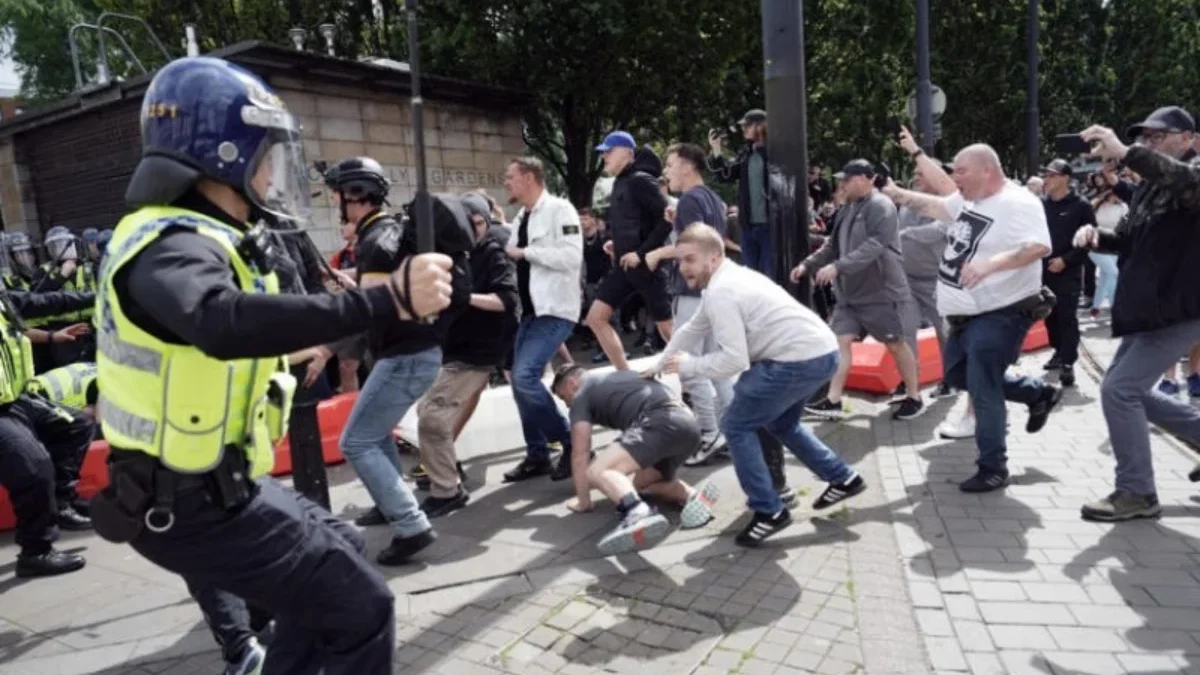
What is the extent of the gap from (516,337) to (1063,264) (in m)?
4.66

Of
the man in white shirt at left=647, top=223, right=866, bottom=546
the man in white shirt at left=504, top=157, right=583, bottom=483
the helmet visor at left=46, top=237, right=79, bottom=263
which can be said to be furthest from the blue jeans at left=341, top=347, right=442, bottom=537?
the helmet visor at left=46, top=237, right=79, bottom=263

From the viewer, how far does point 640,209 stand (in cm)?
644

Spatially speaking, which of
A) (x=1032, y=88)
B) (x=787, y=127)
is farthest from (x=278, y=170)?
(x=1032, y=88)

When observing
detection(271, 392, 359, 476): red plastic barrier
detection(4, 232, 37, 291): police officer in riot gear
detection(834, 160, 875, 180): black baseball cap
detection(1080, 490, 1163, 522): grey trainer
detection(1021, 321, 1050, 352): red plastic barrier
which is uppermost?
detection(834, 160, 875, 180): black baseball cap

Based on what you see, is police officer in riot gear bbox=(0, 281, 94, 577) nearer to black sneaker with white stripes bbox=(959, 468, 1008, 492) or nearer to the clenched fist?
the clenched fist

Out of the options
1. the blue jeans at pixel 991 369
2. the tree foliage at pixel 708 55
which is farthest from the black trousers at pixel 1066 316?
the tree foliage at pixel 708 55

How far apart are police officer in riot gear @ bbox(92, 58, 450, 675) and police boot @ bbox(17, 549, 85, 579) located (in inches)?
108

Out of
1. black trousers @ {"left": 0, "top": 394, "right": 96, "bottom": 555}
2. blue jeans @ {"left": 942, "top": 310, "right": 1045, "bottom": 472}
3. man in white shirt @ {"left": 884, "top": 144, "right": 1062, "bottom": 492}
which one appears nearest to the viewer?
black trousers @ {"left": 0, "top": 394, "right": 96, "bottom": 555}

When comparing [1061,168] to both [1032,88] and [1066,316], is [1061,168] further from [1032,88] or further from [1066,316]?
[1032,88]

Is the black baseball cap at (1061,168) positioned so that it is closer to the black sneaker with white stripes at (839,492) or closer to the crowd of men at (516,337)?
the crowd of men at (516,337)

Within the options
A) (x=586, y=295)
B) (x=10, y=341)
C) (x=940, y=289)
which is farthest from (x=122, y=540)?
(x=586, y=295)

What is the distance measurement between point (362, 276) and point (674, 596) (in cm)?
206

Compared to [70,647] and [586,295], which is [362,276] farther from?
[586,295]

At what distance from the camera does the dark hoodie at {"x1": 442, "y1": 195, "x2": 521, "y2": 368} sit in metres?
5.07
